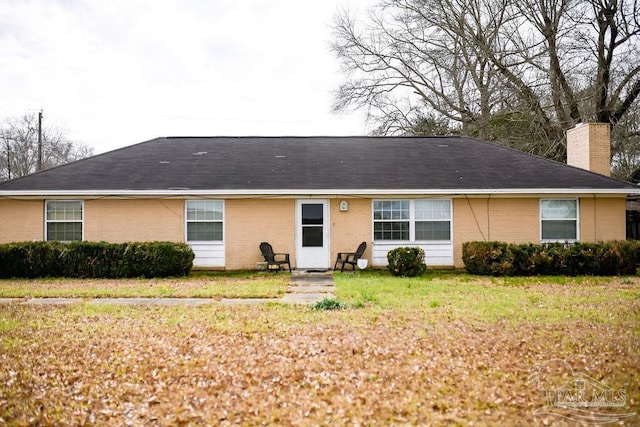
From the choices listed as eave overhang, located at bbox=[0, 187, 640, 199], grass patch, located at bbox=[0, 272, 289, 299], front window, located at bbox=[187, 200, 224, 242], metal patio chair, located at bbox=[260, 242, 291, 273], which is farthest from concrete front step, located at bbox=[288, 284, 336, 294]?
front window, located at bbox=[187, 200, 224, 242]

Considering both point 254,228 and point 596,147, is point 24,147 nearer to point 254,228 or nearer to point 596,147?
point 254,228

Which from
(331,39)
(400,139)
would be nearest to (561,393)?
(400,139)

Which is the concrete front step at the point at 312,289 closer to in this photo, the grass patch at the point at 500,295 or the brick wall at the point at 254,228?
the grass patch at the point at 500,295

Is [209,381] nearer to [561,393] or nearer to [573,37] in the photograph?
[561,393]

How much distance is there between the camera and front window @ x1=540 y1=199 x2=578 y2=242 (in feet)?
50.0

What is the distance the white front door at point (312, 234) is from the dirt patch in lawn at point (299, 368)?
7.03 metres

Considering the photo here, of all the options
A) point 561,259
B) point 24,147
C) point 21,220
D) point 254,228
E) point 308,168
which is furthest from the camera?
point 24,147

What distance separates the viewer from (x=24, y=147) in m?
43.2

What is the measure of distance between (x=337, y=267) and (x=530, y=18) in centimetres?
1726

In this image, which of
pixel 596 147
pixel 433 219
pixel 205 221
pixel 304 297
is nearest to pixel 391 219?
pixel 433 219

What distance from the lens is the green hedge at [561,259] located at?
1338 cm

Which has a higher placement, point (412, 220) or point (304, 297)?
point (412, 220)

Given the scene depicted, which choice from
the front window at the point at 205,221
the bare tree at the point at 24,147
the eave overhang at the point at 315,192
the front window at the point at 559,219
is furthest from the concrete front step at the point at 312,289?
the bare tree at the point at 24,147

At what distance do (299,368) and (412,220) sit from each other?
33.8ft
